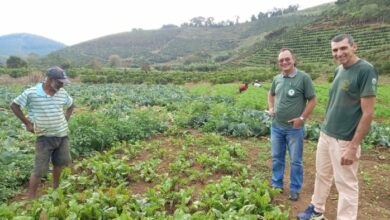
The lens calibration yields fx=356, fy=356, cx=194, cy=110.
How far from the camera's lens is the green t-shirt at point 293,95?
5.11 metres

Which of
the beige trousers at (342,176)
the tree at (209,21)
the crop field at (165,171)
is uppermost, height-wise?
the tree at (209,21)

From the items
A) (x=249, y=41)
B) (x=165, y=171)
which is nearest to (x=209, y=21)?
(x=249, y=41)

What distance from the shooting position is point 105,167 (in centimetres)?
606

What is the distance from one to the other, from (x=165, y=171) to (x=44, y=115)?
8.09 ft

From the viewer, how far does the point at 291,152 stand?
5258 millimetres

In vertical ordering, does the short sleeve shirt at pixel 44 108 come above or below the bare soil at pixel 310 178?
above

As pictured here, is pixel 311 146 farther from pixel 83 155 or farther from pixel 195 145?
pixel 83 155

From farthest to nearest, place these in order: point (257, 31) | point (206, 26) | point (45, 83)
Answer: point (206, 26), point (257, 31), point (45, 83)

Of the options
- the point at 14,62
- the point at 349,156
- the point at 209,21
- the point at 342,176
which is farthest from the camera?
the point at 209,21

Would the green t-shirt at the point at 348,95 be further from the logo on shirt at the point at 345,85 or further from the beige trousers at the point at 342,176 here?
the beige trousers at the point at 342,176

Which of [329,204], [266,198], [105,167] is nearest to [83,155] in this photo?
[105,167]

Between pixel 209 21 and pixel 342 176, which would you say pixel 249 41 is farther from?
pixel 342 176

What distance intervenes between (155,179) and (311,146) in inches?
178

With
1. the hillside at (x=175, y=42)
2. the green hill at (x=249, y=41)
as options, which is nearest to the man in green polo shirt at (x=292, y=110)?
the green hill at (x=249, y=41)
